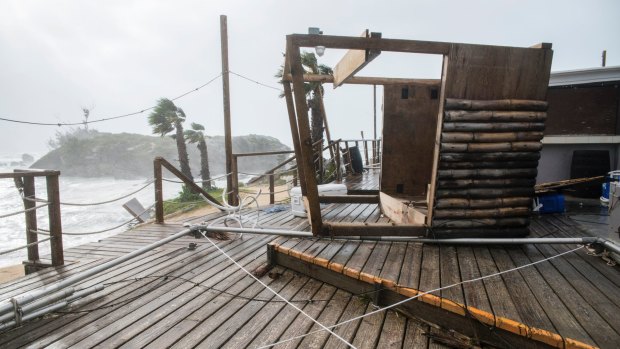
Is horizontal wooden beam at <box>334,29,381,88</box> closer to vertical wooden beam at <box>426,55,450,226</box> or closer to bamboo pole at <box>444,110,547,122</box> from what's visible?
vertical wooden beam at <box>426,55,450,226</box>

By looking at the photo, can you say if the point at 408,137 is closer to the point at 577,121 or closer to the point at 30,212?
the point at 577,121

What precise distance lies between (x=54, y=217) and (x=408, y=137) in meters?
5.04

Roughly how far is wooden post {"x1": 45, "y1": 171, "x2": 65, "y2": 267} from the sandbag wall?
4.30 m

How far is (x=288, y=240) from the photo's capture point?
3740 millimetres

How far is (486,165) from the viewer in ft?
10.5

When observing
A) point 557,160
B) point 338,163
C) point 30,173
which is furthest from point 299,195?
point 557,160

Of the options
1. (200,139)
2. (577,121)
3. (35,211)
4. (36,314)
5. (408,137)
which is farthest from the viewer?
(200,139)

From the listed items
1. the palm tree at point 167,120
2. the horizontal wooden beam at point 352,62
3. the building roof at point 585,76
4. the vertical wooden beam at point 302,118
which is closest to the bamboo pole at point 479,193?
the vertical wooden beam at point 302,118

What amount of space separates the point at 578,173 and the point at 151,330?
7.98 m

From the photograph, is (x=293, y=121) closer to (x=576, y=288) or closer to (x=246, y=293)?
(x=246, y=293)

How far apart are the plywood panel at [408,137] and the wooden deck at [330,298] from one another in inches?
80.9

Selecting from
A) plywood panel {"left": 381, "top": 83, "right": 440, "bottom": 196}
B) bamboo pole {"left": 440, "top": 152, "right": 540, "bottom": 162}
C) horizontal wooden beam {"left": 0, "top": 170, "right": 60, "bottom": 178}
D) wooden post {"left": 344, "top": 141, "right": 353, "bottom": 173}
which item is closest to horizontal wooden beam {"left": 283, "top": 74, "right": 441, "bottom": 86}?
plywood panel {"left": 381, "top": 83, "right": 440, "bottom": 196}

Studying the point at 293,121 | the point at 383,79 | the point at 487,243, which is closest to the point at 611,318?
the point at 487,243

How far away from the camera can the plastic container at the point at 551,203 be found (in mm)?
5027
